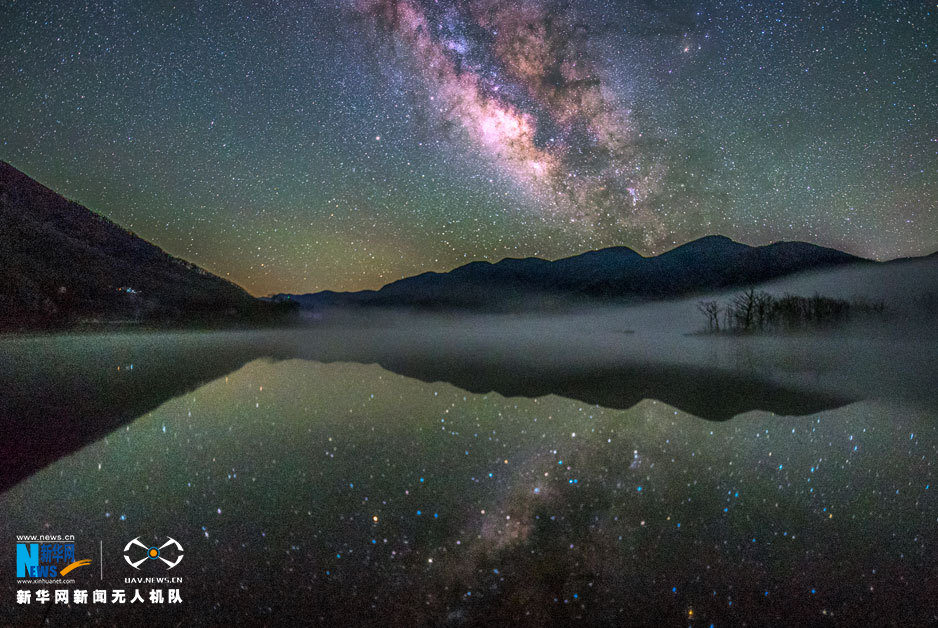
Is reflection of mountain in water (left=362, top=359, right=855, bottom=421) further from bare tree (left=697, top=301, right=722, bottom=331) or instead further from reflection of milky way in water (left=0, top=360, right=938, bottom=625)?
bare tree (left=697, top=301, right=722, bottom=331)

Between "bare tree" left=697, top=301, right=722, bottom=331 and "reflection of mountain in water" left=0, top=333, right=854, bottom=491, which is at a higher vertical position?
"bare tree" left=697, top=301, right=722, bottom=331

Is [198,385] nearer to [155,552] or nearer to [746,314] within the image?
[155,552]

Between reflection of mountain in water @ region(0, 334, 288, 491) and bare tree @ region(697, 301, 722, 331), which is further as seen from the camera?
bare tree @ region(697, 301, 722, 331)

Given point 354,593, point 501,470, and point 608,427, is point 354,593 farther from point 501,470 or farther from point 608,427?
point 608,427

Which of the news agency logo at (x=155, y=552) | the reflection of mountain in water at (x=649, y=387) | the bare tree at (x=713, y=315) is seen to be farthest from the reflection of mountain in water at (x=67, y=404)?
Answer: the bare tree at (x=713, y=315)

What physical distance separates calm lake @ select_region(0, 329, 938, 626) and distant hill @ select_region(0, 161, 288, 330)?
85319 millimetres

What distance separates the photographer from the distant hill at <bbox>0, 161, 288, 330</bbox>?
81.3 meters

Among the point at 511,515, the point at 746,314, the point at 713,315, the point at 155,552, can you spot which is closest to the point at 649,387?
the point at 511,515

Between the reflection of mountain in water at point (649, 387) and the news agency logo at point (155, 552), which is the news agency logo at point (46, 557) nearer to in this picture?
the news agency logo at point (155, 552)

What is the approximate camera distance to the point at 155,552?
340 cm

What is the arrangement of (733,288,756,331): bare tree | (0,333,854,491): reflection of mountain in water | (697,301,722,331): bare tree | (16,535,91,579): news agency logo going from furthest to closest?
(697,301,722,331): bare tree
(733,288,756,331): bare tree
(0,333,854,491): reflection of mountain in water
(16,535,91,579): news agency logo

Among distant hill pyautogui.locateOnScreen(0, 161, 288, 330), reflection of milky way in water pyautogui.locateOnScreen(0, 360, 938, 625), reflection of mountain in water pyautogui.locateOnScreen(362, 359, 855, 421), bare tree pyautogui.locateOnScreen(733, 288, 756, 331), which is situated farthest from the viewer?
distant hill pyautogui.locateOnScreen(0, 161, 288, 330)

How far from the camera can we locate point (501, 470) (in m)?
5.08

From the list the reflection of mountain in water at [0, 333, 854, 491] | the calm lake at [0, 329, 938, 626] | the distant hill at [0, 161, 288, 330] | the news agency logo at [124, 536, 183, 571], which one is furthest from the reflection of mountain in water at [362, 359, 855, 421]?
the distant hill at [0, 161, 288, 330]
